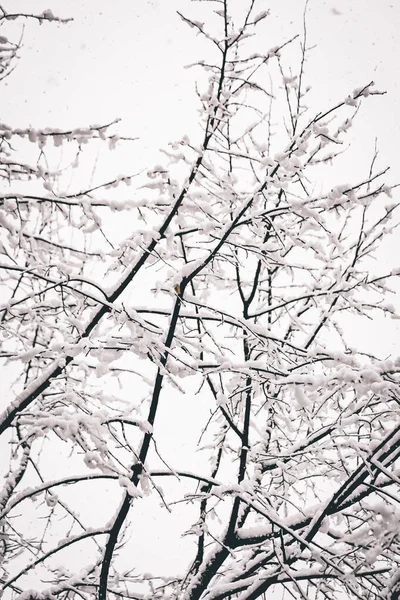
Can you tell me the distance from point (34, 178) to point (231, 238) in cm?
123

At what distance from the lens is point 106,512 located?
27562mm

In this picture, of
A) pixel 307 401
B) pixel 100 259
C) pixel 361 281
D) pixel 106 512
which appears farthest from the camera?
pixel 106 512

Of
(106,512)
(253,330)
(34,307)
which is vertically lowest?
(253,330)

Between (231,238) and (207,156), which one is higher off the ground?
(207,156)

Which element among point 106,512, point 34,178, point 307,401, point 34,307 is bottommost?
point 307,401

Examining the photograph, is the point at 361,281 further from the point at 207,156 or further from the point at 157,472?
the point at 157,472

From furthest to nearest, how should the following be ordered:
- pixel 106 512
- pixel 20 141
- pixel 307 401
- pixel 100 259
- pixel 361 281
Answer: pixel 106 512 < pixel 361 281 < pixel 100 259 < pixel 20 141 < pixel 307 401

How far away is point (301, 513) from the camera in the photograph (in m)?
2.54

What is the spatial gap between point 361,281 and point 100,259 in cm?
179

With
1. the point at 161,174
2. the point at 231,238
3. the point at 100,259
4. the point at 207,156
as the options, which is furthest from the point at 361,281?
the point at 100,259

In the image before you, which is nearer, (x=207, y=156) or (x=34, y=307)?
(x=34, y=307)

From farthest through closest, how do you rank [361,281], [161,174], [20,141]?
[361,281] → [161,174] → [20,141]

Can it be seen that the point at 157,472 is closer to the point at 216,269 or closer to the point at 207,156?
the point at 216,269

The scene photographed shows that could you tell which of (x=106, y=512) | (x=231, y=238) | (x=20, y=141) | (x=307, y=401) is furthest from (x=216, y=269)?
(x=106, y=512)
